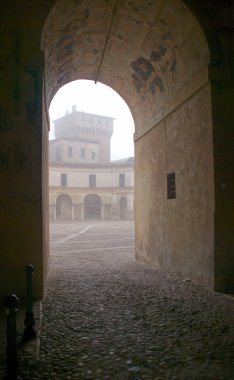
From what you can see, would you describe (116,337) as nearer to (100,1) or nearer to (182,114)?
(182,114)

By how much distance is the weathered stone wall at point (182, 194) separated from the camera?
22.7 ft

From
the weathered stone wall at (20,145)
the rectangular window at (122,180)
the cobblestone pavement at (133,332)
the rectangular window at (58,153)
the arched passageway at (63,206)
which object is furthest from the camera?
the rectangular window at (58,153)

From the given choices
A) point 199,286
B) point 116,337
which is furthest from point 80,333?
point 199,286

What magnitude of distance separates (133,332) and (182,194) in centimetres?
414

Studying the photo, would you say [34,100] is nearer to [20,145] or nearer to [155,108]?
[20,145]

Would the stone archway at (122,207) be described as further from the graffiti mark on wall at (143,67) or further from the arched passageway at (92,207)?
the graffiti mark on wall at (143,67)

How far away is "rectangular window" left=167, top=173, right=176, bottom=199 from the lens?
28.6 feet

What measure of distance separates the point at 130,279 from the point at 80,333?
358cm

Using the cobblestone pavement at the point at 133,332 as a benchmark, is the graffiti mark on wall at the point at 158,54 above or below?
→ above

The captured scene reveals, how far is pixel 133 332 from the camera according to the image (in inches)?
180

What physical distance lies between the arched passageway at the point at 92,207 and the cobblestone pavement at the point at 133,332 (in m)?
46.7

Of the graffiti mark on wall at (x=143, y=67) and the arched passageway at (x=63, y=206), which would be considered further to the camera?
the arched passageway at (x=63, y=206)

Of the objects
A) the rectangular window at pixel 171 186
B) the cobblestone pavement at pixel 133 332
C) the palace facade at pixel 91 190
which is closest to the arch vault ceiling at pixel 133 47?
the rectangular window at pixel 171 186

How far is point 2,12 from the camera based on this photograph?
6066 millimetres
